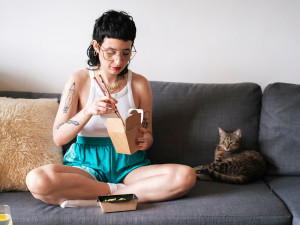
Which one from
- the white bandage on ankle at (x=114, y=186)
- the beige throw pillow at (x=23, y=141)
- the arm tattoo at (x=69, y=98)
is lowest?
the white bandage on ankle at (x=114, y=186)

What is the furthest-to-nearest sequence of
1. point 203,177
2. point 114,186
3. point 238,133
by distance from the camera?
point 238,133, point 203,177, point 114,186

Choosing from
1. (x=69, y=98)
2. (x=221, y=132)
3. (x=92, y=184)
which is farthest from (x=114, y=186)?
(x=221, y=132)

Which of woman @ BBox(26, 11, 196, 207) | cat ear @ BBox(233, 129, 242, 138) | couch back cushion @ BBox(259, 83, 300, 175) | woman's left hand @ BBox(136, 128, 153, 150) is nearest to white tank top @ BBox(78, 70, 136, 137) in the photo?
woman @ BBox(26, 11, 196, 207)

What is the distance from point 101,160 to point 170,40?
1.03 m

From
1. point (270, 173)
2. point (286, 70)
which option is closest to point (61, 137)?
point (270, 173)

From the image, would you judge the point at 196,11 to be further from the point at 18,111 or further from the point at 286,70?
the point at 18,111

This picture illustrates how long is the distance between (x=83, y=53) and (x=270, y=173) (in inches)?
55.9

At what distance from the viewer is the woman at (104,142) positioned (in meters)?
1.71

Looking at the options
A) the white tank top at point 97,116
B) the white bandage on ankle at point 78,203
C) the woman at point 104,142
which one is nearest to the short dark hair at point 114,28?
the woman at point 104,142

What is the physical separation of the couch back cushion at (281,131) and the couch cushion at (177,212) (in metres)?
0.44

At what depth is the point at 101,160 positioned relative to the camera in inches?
77.9

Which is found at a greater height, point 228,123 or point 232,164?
point 228,123

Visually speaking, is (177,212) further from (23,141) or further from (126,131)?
(23,141)

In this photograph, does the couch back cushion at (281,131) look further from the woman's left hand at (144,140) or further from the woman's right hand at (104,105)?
the woman's right hand at (104,105)
